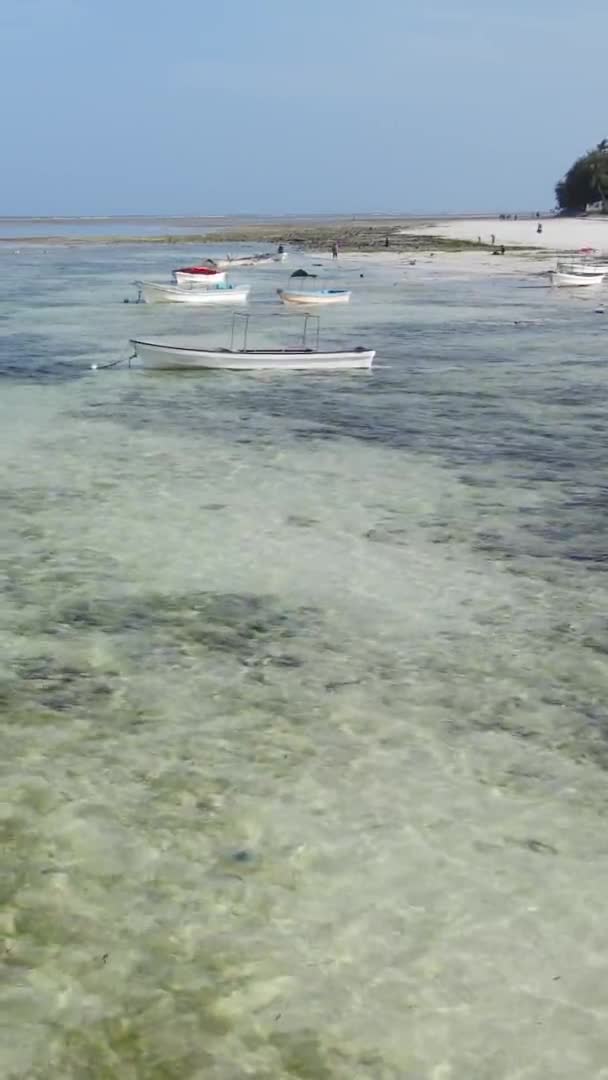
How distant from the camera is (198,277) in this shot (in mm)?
56125

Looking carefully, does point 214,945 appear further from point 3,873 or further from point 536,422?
point 536,422

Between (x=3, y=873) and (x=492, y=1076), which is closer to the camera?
(x=492, y=1076)

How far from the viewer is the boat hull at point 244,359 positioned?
98.4 feet

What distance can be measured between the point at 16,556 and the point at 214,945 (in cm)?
905

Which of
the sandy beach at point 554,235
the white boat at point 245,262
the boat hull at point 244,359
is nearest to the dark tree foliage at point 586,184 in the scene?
the sandy beach at point 554,235

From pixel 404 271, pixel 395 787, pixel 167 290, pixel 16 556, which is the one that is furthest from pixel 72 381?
pixel 404 271

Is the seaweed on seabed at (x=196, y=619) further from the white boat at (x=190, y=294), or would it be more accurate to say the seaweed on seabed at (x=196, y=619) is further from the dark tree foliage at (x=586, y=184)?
the dark tree foliage at (x=586, y=184)

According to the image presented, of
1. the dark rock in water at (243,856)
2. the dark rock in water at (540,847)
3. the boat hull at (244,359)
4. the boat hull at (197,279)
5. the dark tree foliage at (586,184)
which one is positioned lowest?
the dark rock in water at (243,856)

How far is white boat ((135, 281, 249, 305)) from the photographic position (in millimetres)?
50094

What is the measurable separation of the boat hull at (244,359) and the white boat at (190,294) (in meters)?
19.6

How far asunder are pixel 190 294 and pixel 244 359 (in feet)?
70.4

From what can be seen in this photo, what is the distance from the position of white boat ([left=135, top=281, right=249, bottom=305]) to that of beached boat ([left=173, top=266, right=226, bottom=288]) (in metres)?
3.03

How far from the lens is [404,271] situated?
76.4 meters

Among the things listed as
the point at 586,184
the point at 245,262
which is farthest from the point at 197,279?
the point at 586,184
